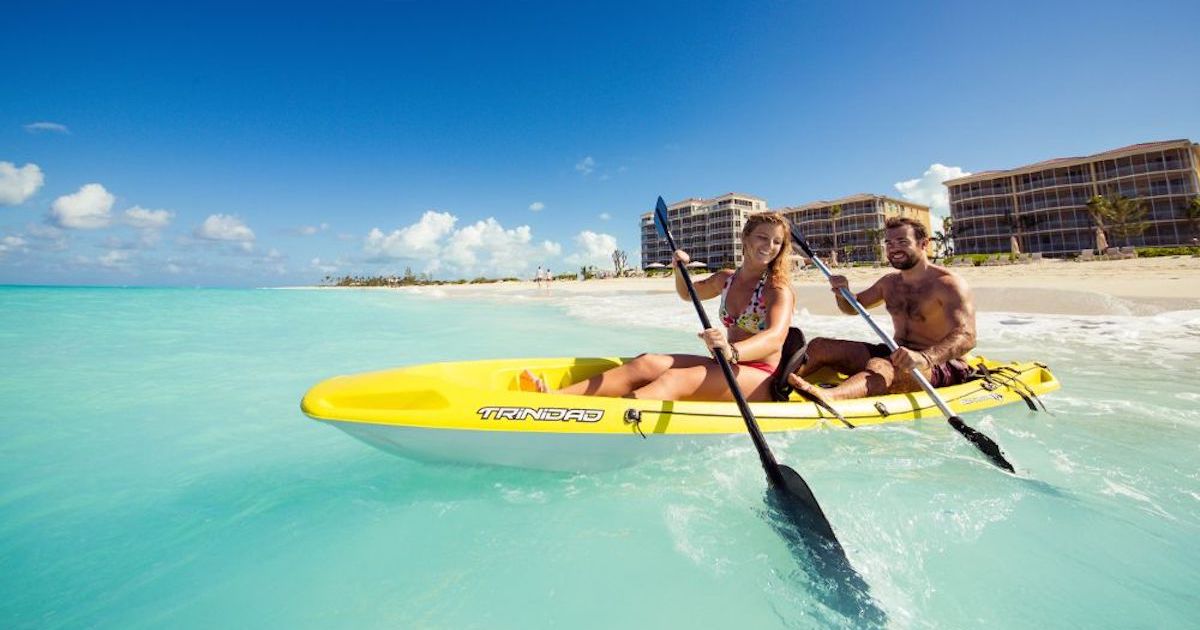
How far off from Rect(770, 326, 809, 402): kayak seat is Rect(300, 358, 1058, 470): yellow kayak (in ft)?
0.80

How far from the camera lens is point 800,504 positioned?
9.42ft

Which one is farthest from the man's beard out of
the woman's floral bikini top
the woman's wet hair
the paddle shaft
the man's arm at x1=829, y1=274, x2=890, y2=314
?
the paddle shaft

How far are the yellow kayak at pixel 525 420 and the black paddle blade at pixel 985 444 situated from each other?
0.65m

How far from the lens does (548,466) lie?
11.1ft

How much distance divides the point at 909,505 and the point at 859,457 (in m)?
0.74

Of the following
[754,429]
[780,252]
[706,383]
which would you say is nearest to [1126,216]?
[780,252]

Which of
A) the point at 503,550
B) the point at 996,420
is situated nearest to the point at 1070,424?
the point at 996,420

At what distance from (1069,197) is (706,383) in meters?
67.5

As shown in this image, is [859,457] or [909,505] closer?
[909,505]

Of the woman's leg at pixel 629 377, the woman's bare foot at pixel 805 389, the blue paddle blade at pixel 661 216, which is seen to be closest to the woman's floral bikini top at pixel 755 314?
the woman's bare foot at pixel 805 389

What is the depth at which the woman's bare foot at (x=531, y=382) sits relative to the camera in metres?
3.89

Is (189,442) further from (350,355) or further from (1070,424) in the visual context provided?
(1070,424)

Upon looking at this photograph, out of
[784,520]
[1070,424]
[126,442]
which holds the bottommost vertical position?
[1070,424]

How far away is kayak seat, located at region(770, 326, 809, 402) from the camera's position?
3.60 m
